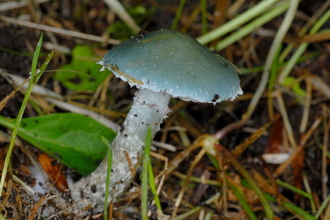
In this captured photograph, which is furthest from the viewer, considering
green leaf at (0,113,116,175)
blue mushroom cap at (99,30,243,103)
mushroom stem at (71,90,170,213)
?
green leaf at (0,113,116,175)

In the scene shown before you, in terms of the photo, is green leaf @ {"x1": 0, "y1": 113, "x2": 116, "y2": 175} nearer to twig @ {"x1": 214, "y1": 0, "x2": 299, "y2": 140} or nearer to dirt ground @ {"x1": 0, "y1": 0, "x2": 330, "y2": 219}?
dirt ground @ {"x1": 0, "y1": 0, "x2": 330, "y2": 219}

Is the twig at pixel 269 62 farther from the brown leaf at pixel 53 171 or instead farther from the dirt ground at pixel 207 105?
the brown leaf at pixel 53 171

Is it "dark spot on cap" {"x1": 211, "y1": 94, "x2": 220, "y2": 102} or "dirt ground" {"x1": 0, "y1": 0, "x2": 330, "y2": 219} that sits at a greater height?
"dirt ground" {"x1": 0, "y1": 0, "x2": 330, "y2": 219}

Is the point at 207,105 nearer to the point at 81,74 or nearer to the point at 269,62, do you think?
the point at 269,62

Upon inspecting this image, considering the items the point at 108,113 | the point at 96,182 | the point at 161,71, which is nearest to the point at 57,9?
the point at 108,113

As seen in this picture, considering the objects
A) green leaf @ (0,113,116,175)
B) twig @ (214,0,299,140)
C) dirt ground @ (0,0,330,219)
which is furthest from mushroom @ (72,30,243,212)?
twig @ (214,0,299,140)

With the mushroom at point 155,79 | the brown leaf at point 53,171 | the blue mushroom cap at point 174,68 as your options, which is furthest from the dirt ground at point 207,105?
the blue mushroom cap at point 174,68
